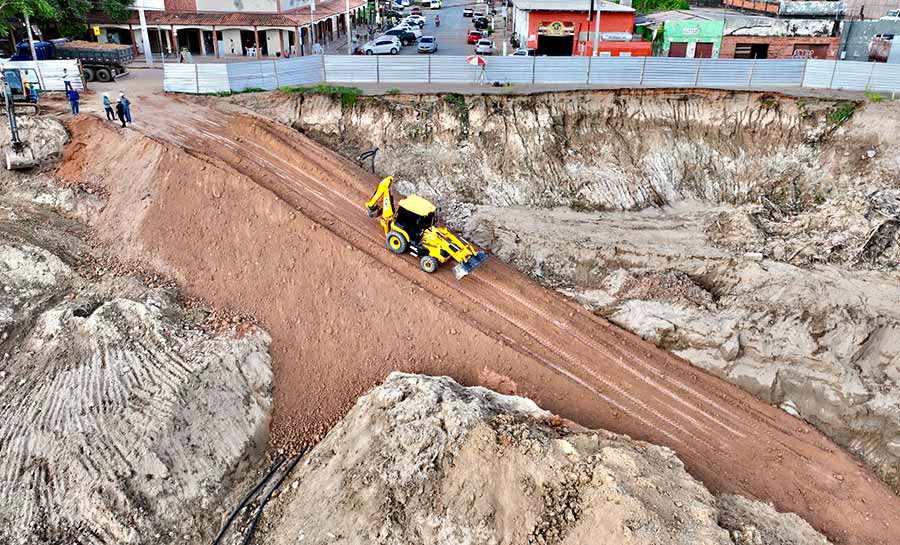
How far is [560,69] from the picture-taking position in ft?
99.0

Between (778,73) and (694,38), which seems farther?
(694,38)

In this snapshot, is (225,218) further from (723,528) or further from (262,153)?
(723,528)

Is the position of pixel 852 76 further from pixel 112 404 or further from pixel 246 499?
pixel 112 404

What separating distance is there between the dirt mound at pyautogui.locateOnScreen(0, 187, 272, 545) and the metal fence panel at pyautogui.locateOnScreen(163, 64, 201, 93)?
42.3 ft

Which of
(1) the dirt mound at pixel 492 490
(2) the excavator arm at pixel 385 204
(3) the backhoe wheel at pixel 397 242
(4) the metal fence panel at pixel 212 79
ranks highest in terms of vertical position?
(4) the metal fence panel at pixel 212 79

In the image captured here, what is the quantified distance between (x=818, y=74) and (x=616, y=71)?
407 inches

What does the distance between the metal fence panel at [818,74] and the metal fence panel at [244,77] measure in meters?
27.4

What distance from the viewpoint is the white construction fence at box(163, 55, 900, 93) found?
29.1 meters

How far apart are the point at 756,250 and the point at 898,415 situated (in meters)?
6.98

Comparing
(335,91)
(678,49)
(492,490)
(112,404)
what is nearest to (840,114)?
(678,49)

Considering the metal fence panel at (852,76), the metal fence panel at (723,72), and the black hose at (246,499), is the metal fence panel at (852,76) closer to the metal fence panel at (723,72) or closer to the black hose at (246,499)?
the metal fence panel at (723,72)

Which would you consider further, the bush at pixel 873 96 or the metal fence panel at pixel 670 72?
the metal fence panel at pixel 670 72

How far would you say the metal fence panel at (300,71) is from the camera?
92.6 ft

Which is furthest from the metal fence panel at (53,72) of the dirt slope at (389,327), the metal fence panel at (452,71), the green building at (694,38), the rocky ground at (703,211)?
the green building at (694,38)
